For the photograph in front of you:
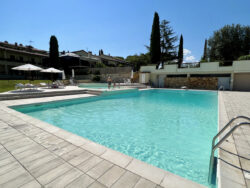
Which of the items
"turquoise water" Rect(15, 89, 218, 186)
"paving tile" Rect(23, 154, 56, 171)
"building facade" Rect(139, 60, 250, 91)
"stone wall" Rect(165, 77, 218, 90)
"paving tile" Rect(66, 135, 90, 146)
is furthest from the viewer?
"stone wall" Rect(165, 77, 218, 90)

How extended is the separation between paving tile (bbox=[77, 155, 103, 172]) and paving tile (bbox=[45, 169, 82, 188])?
0.08m

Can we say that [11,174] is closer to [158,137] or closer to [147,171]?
[147,171]

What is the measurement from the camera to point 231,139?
107 inches

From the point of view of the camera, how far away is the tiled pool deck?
1466mm

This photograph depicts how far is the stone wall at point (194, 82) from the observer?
1617cm

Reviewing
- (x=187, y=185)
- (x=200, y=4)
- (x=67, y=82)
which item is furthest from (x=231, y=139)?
(x=67, y=82)

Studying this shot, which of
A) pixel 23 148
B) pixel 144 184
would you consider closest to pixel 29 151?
pixel 23 148

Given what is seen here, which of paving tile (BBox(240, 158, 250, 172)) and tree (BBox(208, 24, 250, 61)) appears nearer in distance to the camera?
paving tile (BBox(240, 158, 250, 172))


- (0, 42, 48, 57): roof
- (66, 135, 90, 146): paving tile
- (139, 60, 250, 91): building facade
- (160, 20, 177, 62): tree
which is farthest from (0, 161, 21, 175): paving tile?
(0, 42, 48, 57): roof

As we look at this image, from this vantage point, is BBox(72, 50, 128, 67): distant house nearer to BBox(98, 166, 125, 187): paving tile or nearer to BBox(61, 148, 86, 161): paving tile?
BBox(61, 148, 86, 161): paving tile

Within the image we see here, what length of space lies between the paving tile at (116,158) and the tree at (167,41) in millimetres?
27369

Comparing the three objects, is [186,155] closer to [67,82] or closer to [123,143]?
[123,143]

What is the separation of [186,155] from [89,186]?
Answer: 8.11 ft

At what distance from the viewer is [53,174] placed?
1.60m
